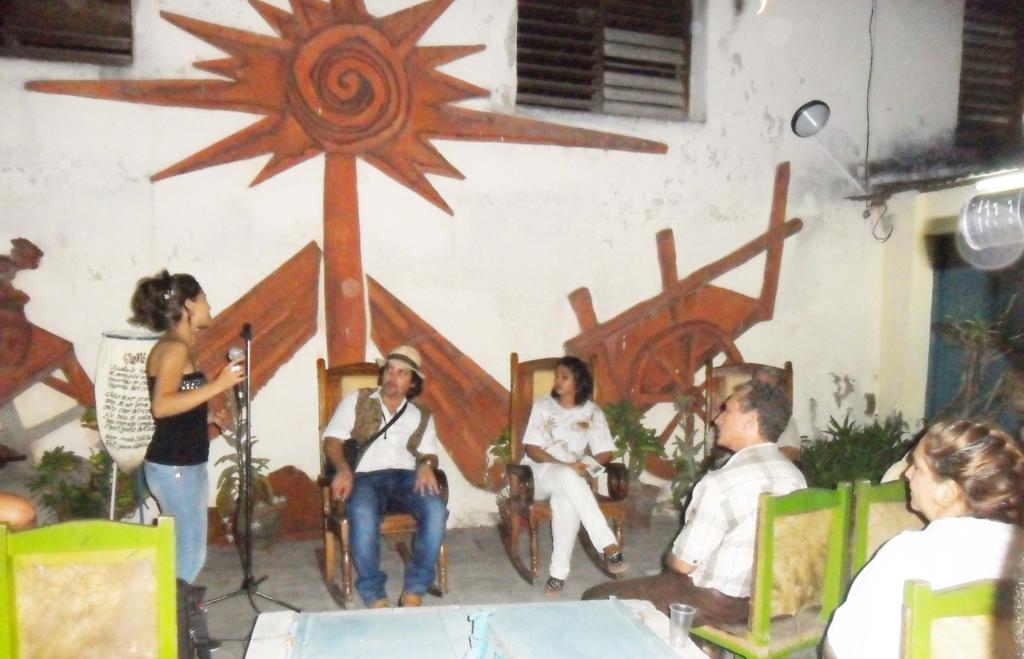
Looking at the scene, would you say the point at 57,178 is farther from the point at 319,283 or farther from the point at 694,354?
the point at 694,354

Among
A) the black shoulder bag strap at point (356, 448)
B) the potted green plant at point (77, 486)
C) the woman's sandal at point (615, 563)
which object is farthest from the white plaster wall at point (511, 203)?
the woman's sandal at point (615, 563)

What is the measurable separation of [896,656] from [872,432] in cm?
369

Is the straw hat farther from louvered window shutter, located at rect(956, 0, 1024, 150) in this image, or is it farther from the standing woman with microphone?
louvered window shutter, located at rect(956, 0, 1024, 150)

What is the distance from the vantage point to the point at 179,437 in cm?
267

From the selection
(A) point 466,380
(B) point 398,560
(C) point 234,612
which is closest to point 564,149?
(A) point 466,380

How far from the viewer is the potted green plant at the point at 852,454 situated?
481 centimetres

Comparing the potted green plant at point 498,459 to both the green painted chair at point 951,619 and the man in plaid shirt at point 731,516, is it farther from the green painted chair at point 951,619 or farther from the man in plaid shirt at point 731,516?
the green painted chair at point 951,619

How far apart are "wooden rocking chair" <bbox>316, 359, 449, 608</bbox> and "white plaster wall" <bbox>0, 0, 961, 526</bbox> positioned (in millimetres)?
461

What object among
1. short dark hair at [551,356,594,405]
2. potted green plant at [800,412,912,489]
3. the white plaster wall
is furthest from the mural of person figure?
potted green plant at [800,412,912,489]

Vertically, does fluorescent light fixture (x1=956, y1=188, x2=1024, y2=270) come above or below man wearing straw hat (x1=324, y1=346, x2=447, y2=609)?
above

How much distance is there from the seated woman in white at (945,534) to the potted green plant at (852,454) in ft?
9.94

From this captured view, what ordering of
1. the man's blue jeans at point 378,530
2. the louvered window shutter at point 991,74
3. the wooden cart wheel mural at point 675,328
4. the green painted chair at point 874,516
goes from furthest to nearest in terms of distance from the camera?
the louvered window shutter at point 991,74, the wooden cart wheel mural at point 675,328, the man's blue jeans at point 378,530, the green painted chair at point 874,516

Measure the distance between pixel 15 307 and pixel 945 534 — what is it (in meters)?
4.25

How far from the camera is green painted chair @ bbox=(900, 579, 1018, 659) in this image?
1.43 meters
